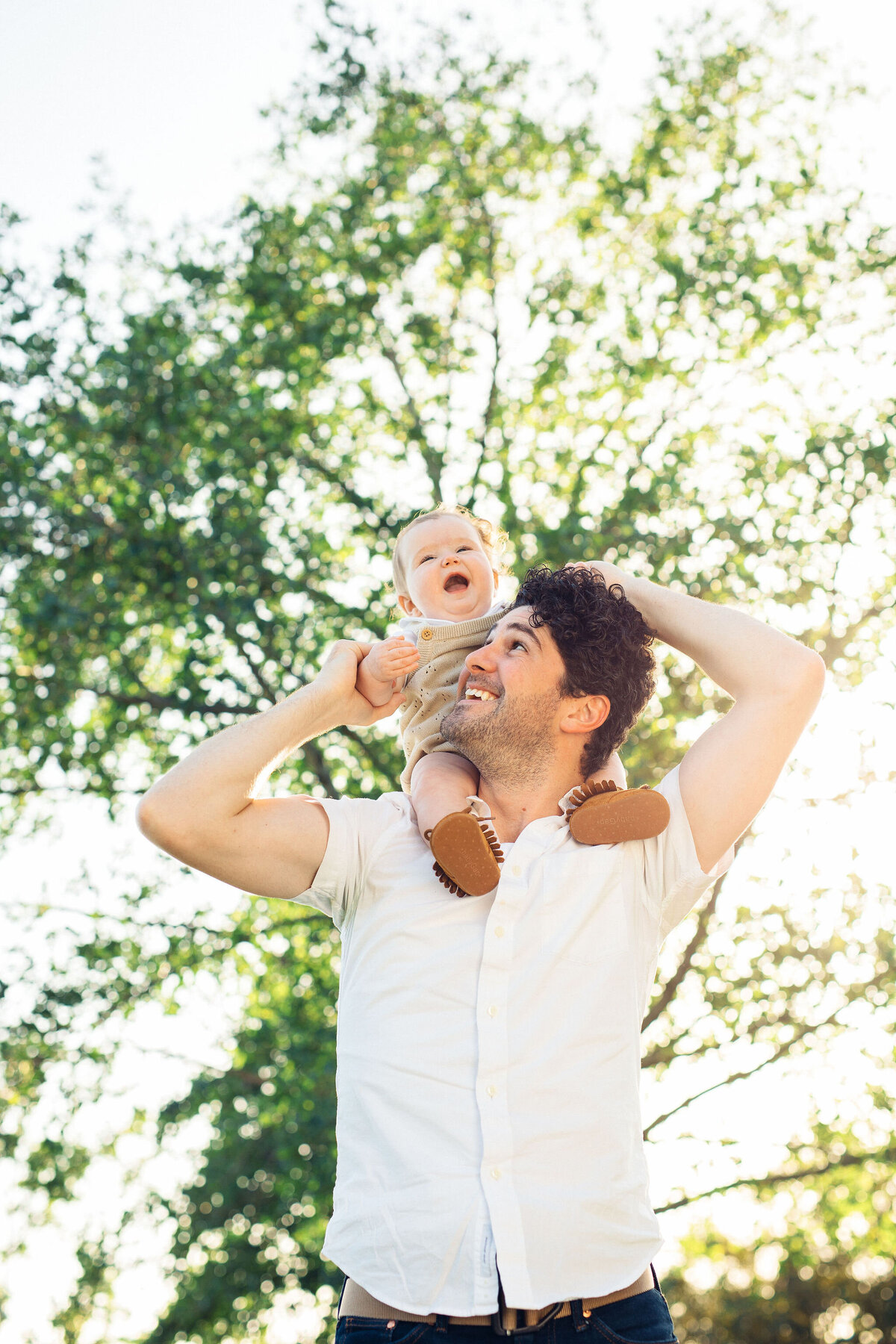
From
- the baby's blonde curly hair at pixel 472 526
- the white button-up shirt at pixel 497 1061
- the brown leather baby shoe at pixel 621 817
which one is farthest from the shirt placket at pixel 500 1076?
the baby's blonde curly hair at pixel 472 526

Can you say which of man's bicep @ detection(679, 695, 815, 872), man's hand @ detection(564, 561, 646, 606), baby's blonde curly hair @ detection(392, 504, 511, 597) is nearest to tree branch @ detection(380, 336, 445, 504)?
baby's blonde curly hair @ detection(392, 504, 511, 597)

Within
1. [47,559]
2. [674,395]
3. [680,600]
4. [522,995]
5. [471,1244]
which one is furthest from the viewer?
[674,395]

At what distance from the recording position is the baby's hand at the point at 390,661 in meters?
2.68

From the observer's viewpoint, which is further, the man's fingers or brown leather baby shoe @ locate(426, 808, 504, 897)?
the man's fingers

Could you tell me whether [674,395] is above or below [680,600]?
above

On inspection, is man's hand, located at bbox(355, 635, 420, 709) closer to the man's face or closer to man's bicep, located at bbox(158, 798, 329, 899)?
the man's face

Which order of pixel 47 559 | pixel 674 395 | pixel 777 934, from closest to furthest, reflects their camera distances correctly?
pixel 777 934 → pixel 47 559 → pixel 674 395

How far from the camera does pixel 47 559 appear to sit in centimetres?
863

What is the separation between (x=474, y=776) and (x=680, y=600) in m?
0.67

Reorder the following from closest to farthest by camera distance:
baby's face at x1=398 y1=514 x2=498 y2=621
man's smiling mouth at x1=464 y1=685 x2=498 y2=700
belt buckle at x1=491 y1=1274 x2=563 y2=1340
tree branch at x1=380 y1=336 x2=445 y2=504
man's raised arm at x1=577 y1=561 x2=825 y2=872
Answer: belt buckle at x1=491 y1=1274 x2=563 y2=1340 < man's raised arm at x1=577 y1=561 x2=825 y2=872 < man's smiling mouth at x1=464 y1=685 x2=498 y2=700 < baby's face at x1=398 y1=514 x2=498 y2=621 < tree branch at x1=380 y1=336 x2=445 y2=504

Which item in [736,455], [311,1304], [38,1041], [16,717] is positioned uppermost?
[736,455]

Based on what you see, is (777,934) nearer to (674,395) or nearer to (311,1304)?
(674,395)

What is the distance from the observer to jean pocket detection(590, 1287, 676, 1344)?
194 cm

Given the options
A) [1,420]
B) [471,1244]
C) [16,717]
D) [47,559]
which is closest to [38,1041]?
[16,717]
